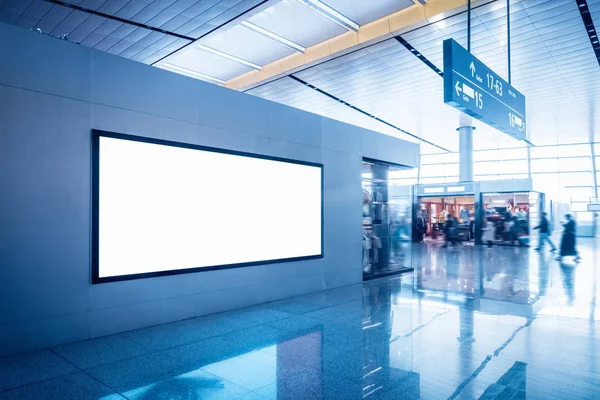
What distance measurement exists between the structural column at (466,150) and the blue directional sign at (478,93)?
1377 cm

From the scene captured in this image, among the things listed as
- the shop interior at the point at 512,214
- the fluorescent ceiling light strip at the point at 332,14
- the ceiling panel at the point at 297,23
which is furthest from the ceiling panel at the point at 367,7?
the shop interior at the point at 512,214

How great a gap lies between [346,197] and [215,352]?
503cm

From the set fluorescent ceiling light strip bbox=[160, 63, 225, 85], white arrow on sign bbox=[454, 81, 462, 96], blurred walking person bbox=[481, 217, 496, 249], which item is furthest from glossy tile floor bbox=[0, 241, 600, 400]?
blurred walking person bbox=[481, 217, 496, 249]

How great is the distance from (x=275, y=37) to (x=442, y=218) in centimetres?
1727

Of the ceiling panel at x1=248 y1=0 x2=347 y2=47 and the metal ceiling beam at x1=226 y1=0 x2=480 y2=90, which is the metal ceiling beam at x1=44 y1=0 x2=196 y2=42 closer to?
the ceiling panel at x1=248 y1=0 x2=347 y2=47

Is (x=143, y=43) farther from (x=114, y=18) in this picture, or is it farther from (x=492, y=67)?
(x=492, y=67)

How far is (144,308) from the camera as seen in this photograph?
5270 millimetres

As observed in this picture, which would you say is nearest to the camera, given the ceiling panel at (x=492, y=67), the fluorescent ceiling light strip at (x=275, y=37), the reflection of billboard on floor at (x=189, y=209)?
→ the reflection of billboard on floor at (x=189, y=209)

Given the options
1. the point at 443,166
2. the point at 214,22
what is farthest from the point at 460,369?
the point at 443,166

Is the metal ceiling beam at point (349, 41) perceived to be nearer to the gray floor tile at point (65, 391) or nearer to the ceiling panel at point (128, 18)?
the ceiling panel at point (128, 18)

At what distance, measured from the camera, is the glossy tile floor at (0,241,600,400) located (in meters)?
3.40

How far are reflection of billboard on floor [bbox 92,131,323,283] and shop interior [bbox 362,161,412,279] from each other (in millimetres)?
2357

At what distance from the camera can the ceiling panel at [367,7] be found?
8711mm

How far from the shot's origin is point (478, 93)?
580 cm
